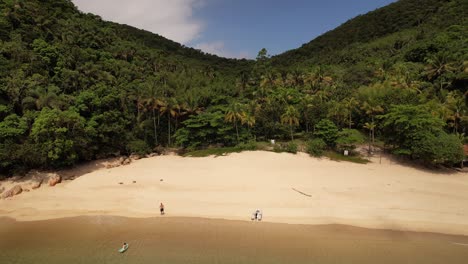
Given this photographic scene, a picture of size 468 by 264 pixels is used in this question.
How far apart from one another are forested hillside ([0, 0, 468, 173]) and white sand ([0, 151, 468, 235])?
4.44 m

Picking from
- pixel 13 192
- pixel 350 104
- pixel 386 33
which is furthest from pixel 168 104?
pixel 386 33

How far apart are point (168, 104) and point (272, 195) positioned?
2455 centimetres

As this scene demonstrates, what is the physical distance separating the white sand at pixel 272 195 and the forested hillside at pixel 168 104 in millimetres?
4445

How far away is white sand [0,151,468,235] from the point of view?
1934cm

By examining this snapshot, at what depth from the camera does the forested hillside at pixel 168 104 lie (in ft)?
93.8

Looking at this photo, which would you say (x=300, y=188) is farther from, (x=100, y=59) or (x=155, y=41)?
(x=155, y=41)

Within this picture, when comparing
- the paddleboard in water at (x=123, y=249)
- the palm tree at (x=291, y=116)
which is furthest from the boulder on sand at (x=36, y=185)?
the palm tree at (x=291, y=116)

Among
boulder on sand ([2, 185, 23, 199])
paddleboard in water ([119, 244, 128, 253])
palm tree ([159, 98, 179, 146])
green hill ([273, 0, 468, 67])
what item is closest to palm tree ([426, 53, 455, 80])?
green hill ([273, 0, 468, 67])

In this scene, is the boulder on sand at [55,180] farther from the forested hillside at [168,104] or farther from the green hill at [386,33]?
the green hill at [386,33]

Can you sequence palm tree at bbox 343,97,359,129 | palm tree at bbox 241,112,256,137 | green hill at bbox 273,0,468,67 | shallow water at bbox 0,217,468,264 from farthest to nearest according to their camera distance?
1. green hill at bbox 273,0,468,67
2. palm tree at bbox 343,97,359,129
3. palm tree at bbox 241,112,256,137
4. shallow water at bbox 0,217,468,264

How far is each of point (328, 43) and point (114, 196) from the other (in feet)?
434

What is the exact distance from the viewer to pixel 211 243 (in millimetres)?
16141

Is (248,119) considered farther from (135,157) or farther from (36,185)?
(36,185)

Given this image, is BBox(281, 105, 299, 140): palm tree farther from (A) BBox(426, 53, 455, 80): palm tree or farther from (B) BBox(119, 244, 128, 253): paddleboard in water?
(B) BBox(119, 244, 128, 253): paddleboard in water
